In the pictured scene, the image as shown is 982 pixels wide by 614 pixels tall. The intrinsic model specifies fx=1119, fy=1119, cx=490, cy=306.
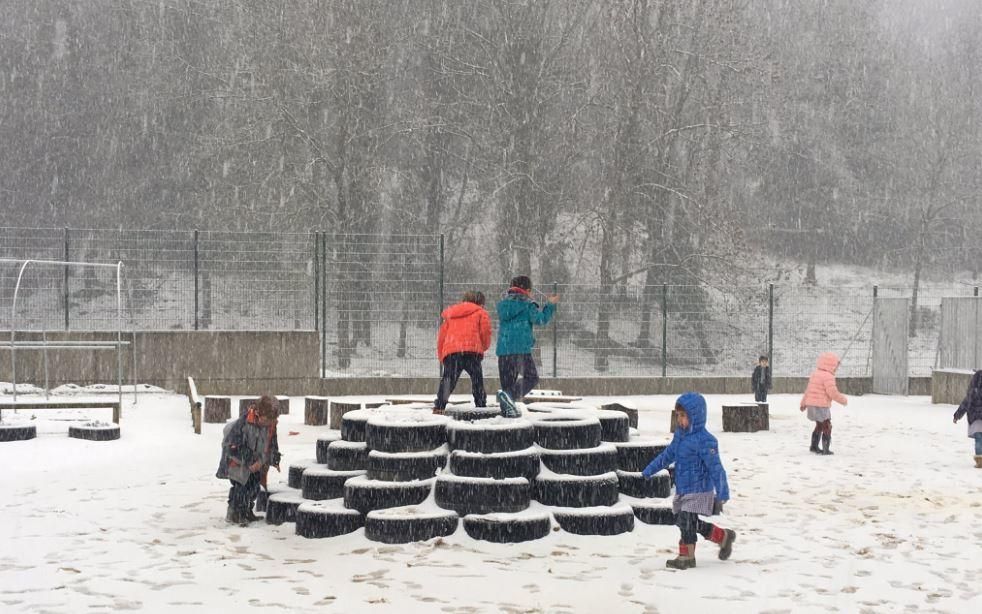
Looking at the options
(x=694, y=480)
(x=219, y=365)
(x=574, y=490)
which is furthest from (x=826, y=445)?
(x=219, y=365)

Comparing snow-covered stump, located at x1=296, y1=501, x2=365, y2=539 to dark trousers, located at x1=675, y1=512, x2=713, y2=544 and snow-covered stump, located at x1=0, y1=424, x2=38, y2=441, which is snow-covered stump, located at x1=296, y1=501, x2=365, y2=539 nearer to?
dark trousers, located at x1=675, y1=512, x2=713, y2=544

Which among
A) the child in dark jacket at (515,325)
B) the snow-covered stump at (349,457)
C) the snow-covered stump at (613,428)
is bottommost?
the snow-covered stump at (349,457)

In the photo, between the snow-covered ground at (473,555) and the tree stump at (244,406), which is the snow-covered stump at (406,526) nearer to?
the snow-covered ground at (473,555)

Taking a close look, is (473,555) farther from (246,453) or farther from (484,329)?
(484,329)

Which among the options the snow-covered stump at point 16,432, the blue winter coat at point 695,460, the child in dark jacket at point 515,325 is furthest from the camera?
the snow-covered stump at point 16,432

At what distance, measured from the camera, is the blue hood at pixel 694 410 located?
8.02 meters

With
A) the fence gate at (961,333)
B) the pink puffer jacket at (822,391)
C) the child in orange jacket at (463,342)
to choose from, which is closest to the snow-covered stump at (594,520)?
the child in orange jacket at (463,342)

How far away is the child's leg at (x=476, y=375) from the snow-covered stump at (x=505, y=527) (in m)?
2.13

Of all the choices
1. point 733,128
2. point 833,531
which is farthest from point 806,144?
point 833,531

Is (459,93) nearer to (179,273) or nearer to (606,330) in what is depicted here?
(606,330)

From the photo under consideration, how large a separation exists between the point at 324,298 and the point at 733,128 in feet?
44.0

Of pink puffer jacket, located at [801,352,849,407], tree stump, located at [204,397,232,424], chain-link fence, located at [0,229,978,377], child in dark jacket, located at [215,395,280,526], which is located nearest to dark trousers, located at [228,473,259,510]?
child in dark jacket, located at [215,395,280,526]

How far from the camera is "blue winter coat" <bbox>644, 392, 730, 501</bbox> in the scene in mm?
7938

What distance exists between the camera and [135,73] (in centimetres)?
3903
